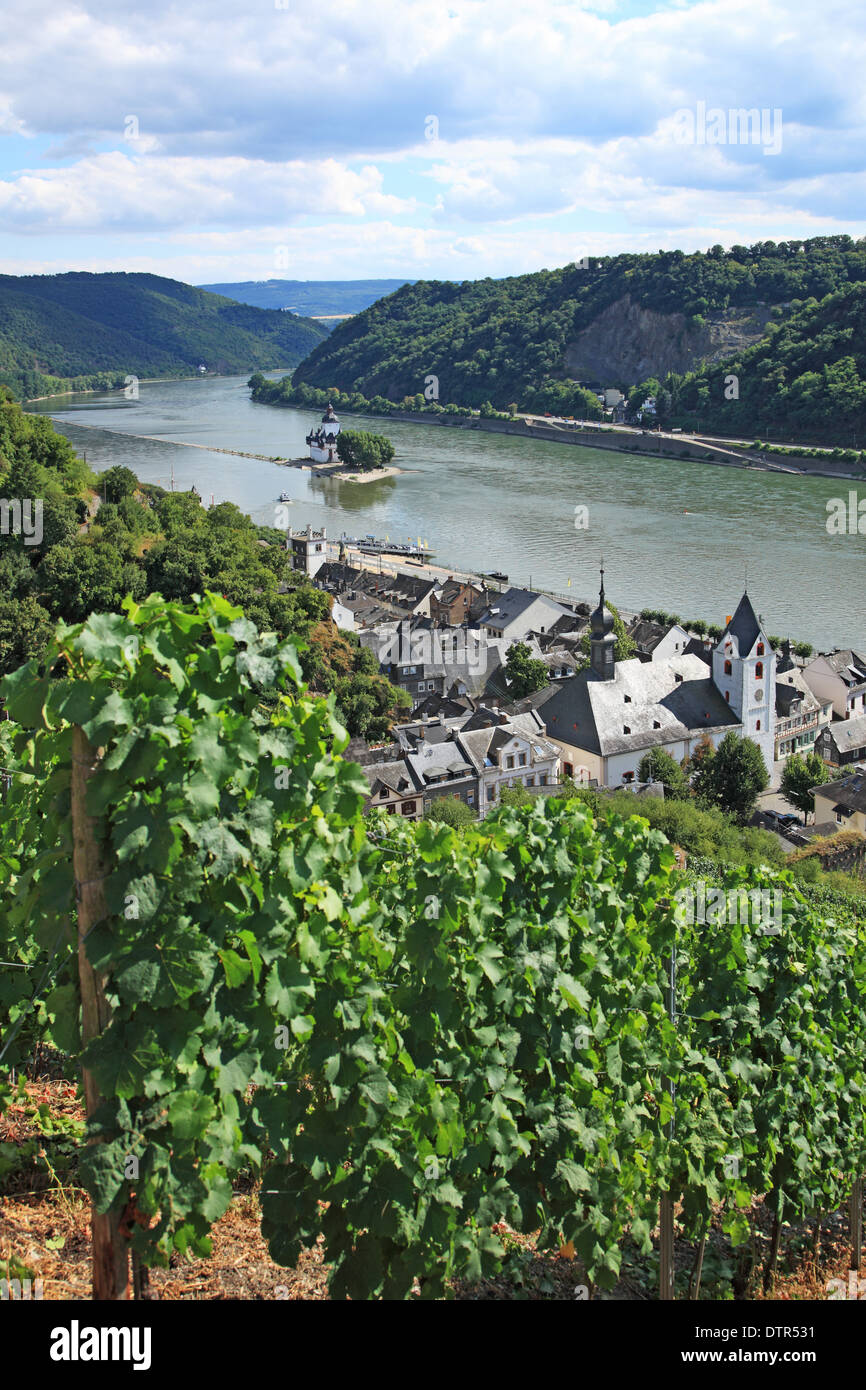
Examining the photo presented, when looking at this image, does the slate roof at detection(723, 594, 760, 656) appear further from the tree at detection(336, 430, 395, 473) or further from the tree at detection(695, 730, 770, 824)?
the tree at detection(336, 430, 395, 473)

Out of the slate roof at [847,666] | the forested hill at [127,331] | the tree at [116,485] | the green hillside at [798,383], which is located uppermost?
the forested hill at [127,331]

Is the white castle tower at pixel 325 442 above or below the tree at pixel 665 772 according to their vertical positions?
above

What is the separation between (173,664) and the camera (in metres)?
3.46

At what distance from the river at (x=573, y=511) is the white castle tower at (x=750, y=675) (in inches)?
307

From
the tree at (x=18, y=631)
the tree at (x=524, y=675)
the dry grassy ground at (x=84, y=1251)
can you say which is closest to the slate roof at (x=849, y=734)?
the tree at (x=524, y=675)

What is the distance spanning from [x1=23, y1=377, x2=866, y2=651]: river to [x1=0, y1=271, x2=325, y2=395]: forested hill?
40.6m

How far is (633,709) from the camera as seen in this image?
29.8 m

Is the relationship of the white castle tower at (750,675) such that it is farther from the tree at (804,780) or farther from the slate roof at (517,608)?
the slate roof at (517,608)

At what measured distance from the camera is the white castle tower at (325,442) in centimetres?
8144

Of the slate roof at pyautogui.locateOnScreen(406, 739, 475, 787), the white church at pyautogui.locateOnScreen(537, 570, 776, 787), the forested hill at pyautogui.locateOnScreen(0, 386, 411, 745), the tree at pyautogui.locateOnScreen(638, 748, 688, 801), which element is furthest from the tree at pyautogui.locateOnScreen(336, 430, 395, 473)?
the slate roof at pyautogui.locateOnScreen(406, 739, 475, 787)

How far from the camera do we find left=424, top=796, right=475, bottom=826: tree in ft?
72.4
